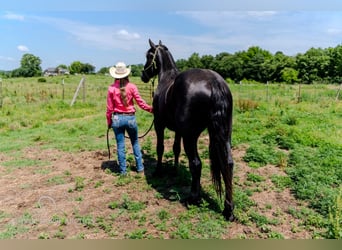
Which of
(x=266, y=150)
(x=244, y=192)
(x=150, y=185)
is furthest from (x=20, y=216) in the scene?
(x=266, y=150)

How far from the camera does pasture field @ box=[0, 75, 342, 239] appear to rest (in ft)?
11.9

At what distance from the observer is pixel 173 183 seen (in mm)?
5086

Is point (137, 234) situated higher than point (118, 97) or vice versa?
point (118, 97)

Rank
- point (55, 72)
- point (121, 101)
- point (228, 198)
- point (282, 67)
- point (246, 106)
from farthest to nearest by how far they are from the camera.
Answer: point (55, 72)
point (282, 67)
point (246, 106)
point (121, 101)
point (228, 198)

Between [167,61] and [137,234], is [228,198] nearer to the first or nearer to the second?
[137,234]

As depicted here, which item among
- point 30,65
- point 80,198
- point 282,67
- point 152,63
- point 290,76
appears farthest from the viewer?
point 30,65

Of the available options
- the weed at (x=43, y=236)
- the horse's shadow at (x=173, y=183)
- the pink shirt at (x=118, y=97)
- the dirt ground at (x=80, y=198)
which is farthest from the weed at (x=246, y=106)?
the weed at (x=43, y=236)

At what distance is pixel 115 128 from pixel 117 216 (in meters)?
1.72

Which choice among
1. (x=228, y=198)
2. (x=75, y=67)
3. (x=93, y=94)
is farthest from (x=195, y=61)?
(x=75, y=67)

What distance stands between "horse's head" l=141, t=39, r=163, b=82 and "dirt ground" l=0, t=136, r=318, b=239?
2.07 meters

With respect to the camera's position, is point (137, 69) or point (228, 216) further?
point (137, 69)

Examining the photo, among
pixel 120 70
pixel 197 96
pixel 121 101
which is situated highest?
pixel 120 70

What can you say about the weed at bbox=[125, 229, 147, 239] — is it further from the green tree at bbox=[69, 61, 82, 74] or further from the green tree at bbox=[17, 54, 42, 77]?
the green tree at bbox=[69, 61, 82, 74]

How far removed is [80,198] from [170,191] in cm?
140
